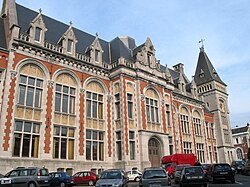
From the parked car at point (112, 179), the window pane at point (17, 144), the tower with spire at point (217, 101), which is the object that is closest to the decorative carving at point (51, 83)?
the window pane at point (17, 144)

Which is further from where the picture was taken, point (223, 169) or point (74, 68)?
point (74, 68)

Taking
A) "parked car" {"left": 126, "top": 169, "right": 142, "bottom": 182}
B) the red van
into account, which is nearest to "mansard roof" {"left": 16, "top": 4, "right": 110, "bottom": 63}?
Result: the red van

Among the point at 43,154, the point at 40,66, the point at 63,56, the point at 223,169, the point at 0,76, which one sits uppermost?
the point at 63,56

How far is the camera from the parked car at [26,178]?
49.6 feet

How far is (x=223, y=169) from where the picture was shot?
18094 millimetres

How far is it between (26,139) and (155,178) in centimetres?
1321

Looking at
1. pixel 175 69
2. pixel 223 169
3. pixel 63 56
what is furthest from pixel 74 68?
pixel 175 69

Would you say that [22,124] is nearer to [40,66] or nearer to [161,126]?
[40,66]

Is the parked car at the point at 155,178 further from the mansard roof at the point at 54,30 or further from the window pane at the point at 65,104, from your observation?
the mansard roof at the point at 54,30

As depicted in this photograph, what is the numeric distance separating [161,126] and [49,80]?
1463 centimetres

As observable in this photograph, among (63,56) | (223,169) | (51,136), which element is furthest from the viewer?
(63,56)

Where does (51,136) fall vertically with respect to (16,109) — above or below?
below

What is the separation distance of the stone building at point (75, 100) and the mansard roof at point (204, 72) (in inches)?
677

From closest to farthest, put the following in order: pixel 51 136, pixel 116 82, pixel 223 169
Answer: pixel 223 169
pixel 51 136
pixel 116 82
